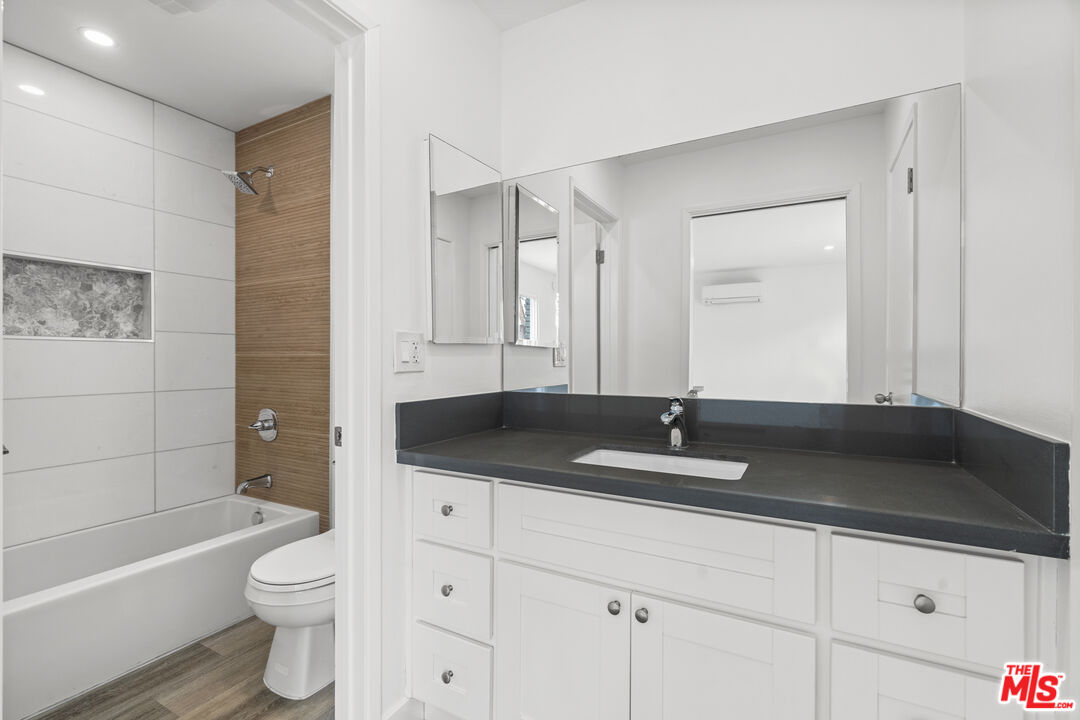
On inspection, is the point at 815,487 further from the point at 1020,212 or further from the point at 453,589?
the point at 453,589

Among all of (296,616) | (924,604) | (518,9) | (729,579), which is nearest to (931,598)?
(924,604)

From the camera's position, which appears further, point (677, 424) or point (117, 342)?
point (117, 342)

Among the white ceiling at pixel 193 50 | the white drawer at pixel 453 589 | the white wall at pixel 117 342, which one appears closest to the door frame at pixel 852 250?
the white drawer at pixel 453 589

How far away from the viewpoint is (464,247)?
1808mm

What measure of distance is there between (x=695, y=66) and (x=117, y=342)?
9.03 feet

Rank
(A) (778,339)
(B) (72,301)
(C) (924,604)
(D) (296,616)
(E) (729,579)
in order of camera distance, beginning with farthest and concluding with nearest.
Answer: (B) (72,301)
(D) (296,616)
(A) (778,339)
(E) (729,579)
(C) (924,604)

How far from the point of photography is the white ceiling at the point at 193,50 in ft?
6.26

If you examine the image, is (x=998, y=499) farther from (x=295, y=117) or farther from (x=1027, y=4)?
(x=295, y=117)

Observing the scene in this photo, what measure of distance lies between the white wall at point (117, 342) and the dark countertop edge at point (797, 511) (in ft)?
6.67

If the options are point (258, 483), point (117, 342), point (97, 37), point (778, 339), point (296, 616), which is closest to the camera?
point (778, 339)

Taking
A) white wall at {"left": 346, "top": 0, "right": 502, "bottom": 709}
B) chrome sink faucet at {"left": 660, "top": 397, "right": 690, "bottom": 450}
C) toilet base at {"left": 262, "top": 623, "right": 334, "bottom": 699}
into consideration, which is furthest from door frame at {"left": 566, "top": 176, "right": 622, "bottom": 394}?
toilet base at {"left": 262, "top": 623, "right": 334, "bottom": 699}

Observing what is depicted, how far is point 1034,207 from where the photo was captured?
2.98 ft

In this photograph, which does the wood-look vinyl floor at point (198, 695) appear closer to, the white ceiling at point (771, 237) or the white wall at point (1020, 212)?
the white ceiling at point (771, 237)

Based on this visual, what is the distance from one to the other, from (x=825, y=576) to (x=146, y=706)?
2.12 m
